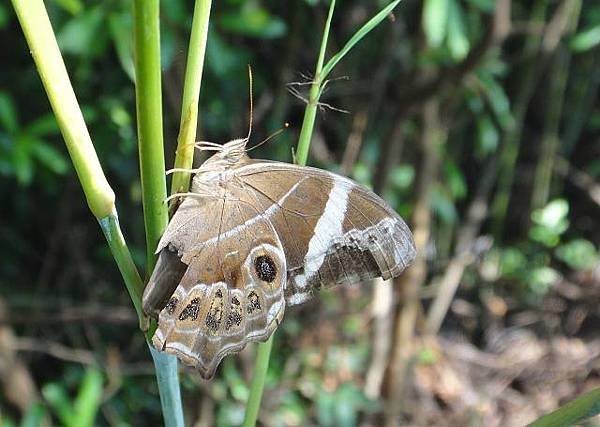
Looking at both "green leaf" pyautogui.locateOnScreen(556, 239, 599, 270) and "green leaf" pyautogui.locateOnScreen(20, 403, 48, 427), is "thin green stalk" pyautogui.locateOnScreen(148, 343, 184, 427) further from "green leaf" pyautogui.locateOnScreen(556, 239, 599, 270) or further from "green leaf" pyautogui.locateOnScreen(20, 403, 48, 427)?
"green leaf" pyautogui.locateOnScreen(556, 239, 599, 270)

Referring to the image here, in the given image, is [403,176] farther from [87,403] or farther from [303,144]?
[303,144]

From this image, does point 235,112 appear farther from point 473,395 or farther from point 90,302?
point 473,395

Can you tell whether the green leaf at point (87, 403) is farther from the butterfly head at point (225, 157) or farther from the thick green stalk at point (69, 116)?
the thick green stalk at point (69, 116)

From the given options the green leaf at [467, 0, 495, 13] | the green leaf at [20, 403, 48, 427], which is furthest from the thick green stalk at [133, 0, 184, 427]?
the green leaf at [467, 0, 495, 13]

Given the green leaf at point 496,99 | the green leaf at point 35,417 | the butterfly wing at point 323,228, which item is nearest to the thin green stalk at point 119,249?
the butterfly wing at point 323,228

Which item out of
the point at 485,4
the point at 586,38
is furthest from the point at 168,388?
the point at 586,38
